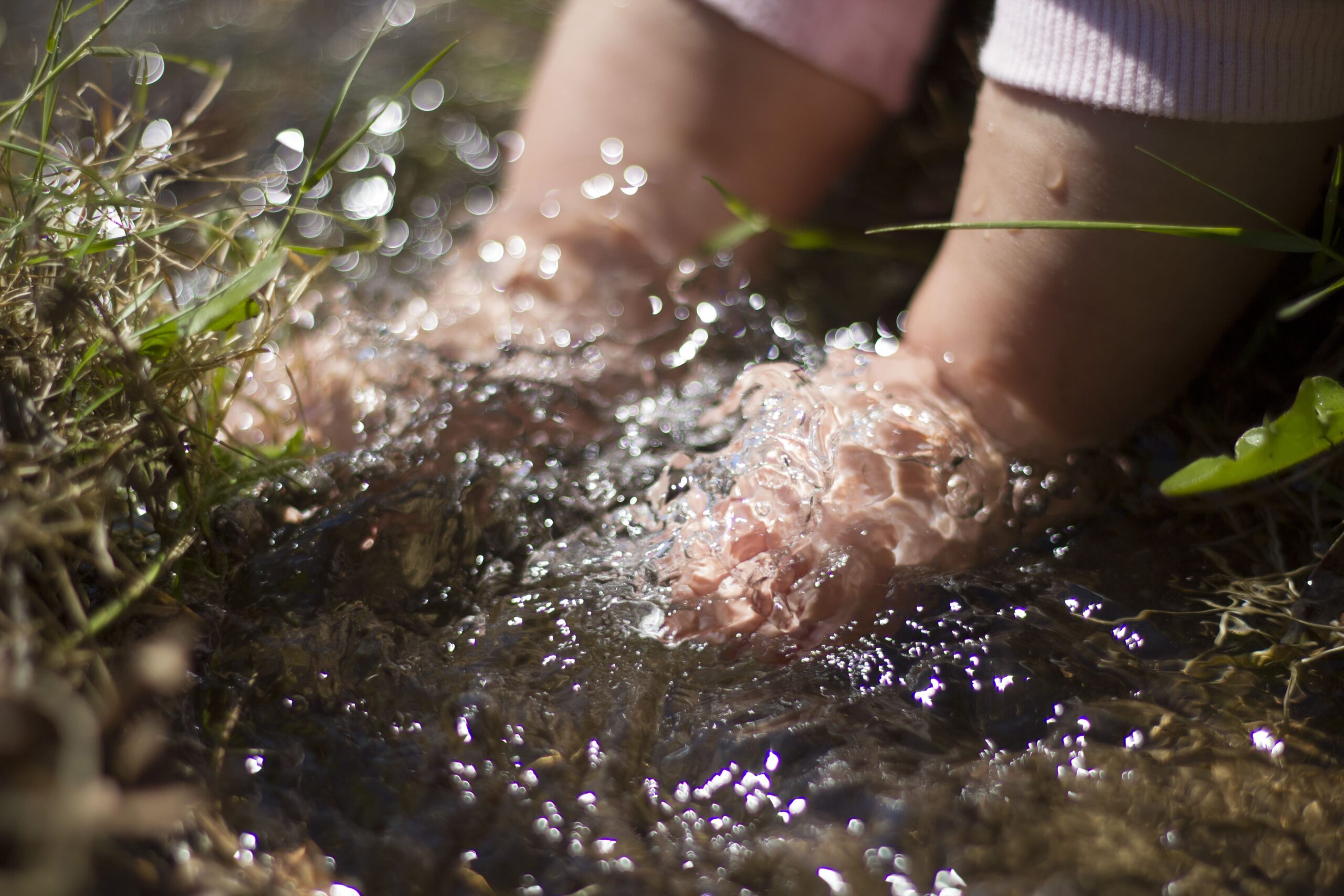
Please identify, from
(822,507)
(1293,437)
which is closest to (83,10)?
(822,507)

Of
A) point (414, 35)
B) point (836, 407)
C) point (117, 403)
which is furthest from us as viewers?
point (414, 35)

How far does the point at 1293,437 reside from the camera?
749 millimetres

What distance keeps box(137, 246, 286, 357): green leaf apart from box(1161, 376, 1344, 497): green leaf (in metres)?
0.75

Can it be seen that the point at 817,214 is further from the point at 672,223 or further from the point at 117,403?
the point at 117,403

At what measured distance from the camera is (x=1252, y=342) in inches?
38.5

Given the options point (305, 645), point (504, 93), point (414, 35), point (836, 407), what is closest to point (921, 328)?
point (836, 407)

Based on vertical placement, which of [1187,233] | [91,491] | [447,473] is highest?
[1187,233]

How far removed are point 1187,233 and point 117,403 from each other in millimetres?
833

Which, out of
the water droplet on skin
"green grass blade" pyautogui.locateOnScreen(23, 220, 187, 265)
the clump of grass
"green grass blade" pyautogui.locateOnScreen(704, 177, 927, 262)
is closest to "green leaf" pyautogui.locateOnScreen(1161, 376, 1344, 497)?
the water droplet on skin

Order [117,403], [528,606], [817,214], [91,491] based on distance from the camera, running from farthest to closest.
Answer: [817,214] < [528,606] < [117,403] < [91,491]

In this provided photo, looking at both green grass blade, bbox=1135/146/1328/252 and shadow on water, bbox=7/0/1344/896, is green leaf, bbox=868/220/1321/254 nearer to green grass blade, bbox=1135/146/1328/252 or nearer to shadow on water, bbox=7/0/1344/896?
green grass blade, bbox=1135/146/1328/252

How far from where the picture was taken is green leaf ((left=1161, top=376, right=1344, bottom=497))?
0.74 meters

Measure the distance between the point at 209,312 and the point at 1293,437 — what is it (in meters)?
0.82

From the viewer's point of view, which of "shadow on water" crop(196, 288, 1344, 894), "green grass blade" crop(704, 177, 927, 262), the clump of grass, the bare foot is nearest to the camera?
Result: the clump of grass
